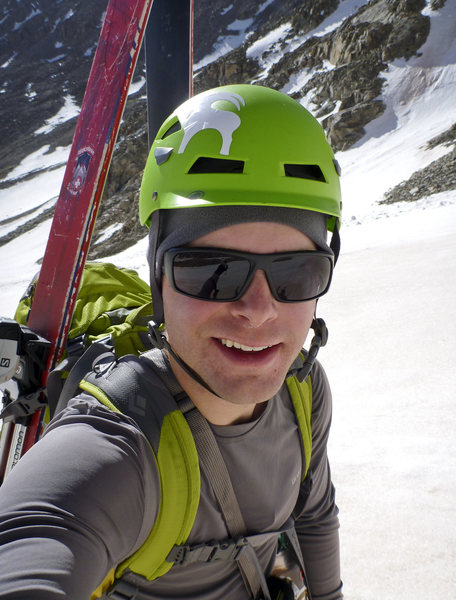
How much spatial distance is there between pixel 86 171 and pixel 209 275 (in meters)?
1.81

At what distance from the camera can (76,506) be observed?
2.81ft

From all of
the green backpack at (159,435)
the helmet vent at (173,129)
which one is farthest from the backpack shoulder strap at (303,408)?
the helmet vent at (173,129)

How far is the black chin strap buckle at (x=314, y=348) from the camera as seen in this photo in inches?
55.9

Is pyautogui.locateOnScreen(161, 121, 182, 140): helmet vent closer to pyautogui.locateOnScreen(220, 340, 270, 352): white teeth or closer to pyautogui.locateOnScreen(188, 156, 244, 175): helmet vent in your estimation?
pyautogui.locateOnScreen(188, 156, 244, 175): helmet vent

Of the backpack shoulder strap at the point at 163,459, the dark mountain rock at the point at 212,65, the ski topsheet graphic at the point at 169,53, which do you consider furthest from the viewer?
the dark mountain rock at the point at 212,65

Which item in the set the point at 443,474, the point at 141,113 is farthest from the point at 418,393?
the point at 141,113

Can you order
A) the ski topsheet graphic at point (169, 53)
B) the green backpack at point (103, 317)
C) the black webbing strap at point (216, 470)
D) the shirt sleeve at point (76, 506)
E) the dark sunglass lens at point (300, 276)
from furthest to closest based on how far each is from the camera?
the ski topsheet graphic at point (169, 53), the green backpack at point (103, 317), the dark sunglass lens at point (300, 276), the black webbing strap at point (216, 470), the shirt sleeve at point (76, 506)

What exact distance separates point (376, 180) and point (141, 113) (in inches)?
1306

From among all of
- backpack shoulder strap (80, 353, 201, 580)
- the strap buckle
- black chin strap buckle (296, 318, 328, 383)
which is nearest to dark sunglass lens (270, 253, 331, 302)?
black chin strap buckle (296, 318, 328, 383)

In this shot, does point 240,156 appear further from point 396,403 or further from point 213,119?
point 396,403

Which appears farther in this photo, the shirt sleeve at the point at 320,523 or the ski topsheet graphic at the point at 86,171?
the ski topsheet graphic at the point at 86,171

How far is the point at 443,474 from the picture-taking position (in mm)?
2691

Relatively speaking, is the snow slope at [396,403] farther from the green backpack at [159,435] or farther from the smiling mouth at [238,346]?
the smiling mouth at [238,346]

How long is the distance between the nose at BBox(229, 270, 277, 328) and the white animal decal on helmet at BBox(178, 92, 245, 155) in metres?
0.44
